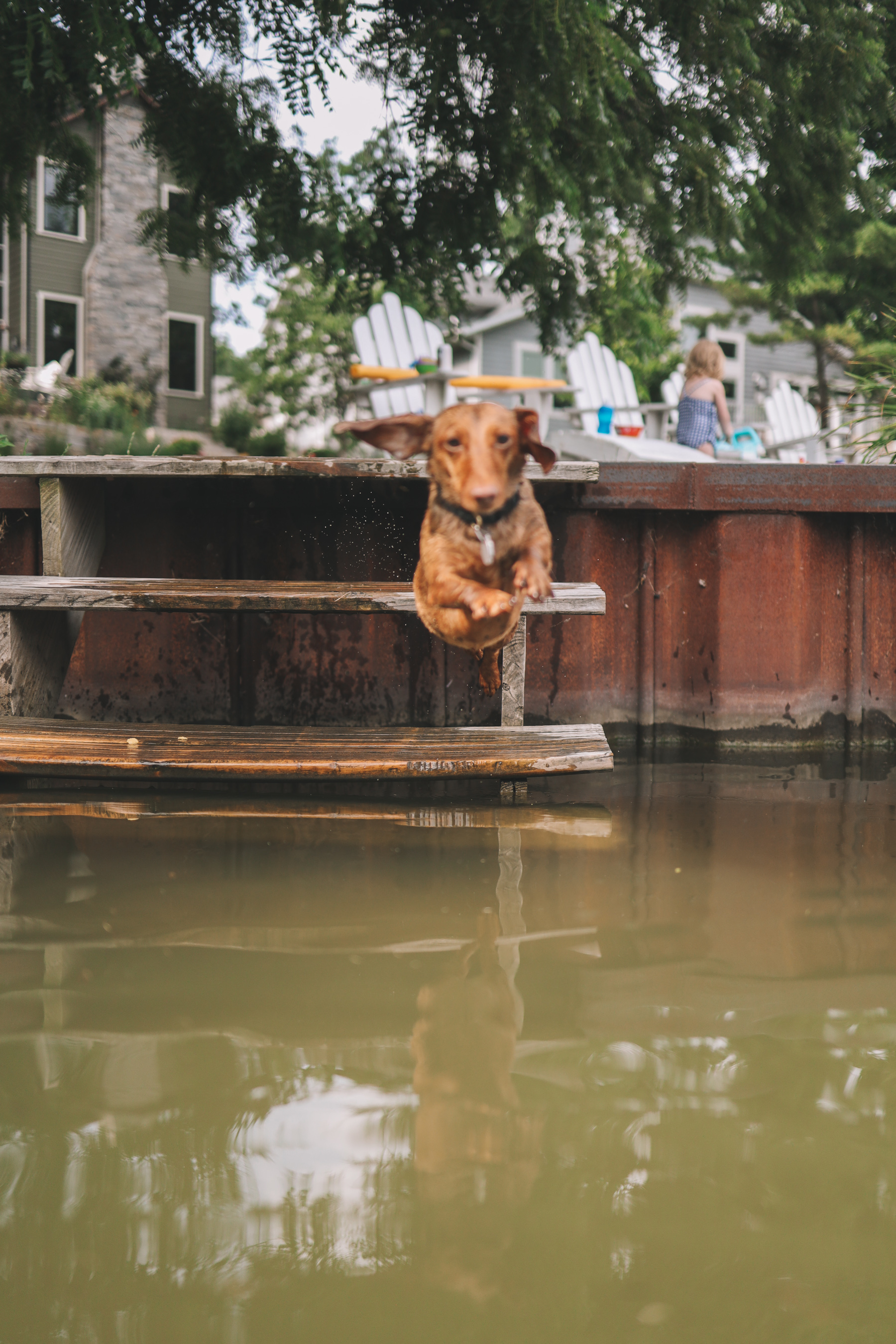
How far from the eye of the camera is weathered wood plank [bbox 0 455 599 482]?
409 cm

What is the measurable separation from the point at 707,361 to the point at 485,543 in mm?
7594

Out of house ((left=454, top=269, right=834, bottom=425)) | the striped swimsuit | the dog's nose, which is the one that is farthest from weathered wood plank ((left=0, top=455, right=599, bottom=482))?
house ((left=454, top=269, right=834, bottom=425))

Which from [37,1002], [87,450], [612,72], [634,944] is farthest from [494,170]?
[87,450]

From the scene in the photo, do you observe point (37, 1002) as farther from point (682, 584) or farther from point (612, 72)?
point (612, 72)

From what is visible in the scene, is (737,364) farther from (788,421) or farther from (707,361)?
(707,361)

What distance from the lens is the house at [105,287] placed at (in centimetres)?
2388

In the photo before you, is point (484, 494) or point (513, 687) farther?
point (513, 687)

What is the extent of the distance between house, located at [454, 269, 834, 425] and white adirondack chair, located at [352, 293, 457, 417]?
1496 centimetres

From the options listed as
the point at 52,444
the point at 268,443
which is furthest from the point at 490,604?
the point at 268,443

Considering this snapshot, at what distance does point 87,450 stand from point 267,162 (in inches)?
523

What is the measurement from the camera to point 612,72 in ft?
16.3

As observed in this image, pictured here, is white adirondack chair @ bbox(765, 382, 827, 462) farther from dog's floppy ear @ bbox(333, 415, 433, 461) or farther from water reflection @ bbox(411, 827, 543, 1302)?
dog's floppy ear @ bbox(333, 415, 433, 461)

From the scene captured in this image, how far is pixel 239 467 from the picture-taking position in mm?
4082

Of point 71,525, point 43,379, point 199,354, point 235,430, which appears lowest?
point 71,525
